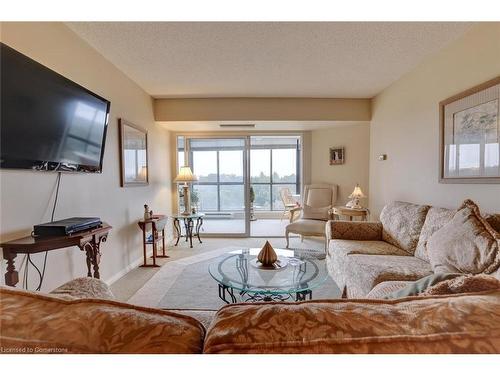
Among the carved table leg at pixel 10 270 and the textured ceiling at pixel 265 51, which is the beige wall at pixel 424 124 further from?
the carved table leg at pixel 10 270

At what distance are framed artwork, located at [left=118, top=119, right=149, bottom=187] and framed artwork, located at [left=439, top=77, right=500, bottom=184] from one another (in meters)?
3.48

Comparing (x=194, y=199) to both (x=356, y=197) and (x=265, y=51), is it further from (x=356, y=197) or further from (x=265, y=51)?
(x=265, y=51)

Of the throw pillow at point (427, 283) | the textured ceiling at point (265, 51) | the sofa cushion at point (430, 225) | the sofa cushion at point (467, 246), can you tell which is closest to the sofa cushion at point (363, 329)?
the throw pillow at point (427, 283)

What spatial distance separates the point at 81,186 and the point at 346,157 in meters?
4.06

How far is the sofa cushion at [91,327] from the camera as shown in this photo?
0.51m

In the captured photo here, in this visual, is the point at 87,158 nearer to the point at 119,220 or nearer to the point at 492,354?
the point at 119,220

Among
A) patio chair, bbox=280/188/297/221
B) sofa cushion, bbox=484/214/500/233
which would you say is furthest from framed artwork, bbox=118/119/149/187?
patio chair, bbox=280/188/297/221

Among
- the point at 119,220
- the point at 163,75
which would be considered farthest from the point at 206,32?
the point at 119,220

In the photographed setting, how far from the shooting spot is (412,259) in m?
2.11

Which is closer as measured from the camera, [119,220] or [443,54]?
[443,54]

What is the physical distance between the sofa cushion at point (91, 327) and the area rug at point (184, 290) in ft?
5.76

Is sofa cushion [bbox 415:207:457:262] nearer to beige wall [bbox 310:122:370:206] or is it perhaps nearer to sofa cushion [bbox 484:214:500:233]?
sofa cushion [bbox 484:214:500:233]
